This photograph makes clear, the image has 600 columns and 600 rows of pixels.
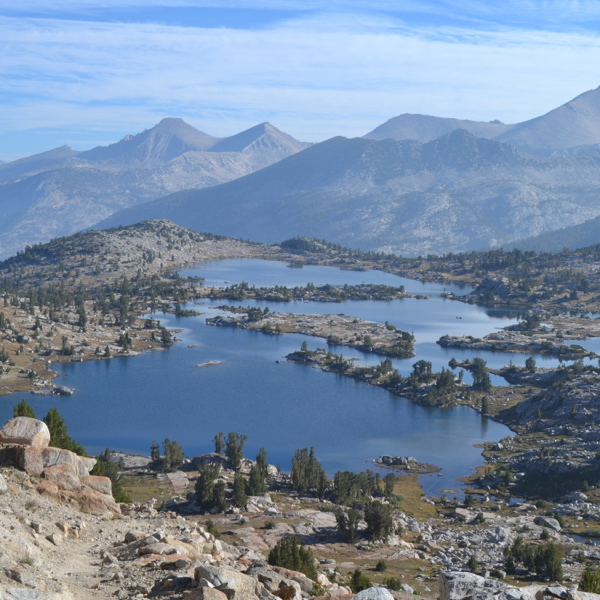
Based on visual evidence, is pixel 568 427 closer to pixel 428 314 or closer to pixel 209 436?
pixel 209 436

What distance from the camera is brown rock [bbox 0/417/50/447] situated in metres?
30.3

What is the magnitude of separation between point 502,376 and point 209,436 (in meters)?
51.3

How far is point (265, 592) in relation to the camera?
21.2m

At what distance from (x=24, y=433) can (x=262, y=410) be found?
71.7 metres

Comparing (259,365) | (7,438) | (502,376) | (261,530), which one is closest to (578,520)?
(261,530)

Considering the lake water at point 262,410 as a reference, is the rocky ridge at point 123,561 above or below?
above

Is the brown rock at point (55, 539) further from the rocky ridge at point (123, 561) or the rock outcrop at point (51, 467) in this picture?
the rock outcrop at point (51, 467)

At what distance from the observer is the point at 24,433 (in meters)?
30.7

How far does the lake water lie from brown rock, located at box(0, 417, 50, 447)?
162ft

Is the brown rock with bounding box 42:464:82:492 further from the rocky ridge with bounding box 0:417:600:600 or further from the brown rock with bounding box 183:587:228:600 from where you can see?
the brown rock with bounding box 183:587:228:600

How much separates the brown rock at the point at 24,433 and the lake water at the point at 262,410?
49.3 meters

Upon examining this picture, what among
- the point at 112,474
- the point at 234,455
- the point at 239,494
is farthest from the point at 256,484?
the point at 112,474

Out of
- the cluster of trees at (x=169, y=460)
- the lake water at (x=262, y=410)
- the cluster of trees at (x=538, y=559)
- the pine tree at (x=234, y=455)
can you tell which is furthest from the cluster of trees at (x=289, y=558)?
the lake water at (x=262, y=410)

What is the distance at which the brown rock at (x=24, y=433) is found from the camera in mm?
30281
